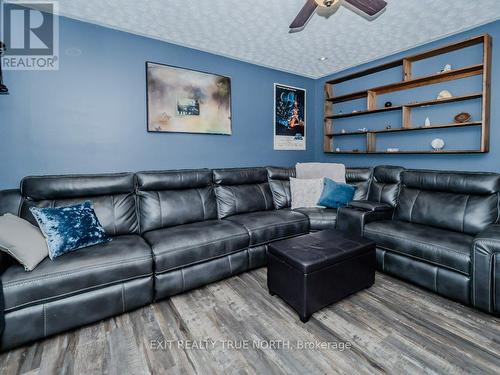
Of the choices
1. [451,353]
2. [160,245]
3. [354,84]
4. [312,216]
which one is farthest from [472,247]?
[354,84]

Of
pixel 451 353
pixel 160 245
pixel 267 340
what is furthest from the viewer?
pixel 160 245

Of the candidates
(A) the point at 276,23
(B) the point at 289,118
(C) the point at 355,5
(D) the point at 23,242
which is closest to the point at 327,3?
(C) the point at 355,5

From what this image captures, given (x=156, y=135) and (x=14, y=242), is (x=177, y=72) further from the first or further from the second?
(x=14, y=242)

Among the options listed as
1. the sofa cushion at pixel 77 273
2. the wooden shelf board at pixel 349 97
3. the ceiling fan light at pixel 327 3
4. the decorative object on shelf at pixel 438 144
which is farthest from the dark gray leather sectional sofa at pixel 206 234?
the ceiling fan light at pixel 327 3

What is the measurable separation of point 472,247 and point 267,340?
1.63 m

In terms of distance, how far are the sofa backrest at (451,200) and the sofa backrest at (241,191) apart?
1.60m

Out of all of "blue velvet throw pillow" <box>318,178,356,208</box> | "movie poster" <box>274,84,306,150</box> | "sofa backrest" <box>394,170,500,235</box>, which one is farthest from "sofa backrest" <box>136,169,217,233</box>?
"sofa backrest" <box>394,170,500,235</box>

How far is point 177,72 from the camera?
304 cm

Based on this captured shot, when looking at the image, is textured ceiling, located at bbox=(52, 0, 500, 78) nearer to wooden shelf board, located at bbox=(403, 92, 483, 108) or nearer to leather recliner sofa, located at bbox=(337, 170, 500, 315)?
wooden shelf board, located at bbox=(403, 92, 483, 108)

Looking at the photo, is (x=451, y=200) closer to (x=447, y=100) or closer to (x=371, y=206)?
(x=371, y=206)

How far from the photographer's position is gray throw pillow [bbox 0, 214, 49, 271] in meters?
1.60

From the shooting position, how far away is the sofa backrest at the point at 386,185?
120 inches

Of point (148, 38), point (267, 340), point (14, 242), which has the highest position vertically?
point (148, 38)

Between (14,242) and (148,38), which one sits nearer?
(14,242)
